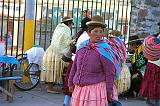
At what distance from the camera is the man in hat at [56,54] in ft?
27.5

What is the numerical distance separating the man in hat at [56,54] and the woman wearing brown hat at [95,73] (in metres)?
3.44

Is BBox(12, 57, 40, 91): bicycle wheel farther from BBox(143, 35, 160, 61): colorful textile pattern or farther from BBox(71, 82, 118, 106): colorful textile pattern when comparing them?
BBox(71, 82, 118, 106): colorful textile pattern

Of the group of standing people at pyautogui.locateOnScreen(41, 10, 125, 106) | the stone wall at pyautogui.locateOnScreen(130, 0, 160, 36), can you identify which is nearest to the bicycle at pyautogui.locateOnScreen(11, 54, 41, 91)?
the stone wall at pyautogui.locateOnScreen(130, 0, 160, 36)

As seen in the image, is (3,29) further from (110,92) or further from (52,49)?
(110,92)

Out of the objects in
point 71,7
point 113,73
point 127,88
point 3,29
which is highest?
point 71,7

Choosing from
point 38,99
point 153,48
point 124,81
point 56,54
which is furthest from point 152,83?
point 56,54

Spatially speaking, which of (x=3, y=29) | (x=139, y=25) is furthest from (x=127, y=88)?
(x=3, y=29)

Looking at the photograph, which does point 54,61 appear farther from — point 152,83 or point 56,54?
point 152,83

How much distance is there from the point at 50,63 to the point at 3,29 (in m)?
2.18

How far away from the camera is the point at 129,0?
11.4m

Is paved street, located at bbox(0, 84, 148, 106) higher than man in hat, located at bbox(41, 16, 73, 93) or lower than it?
lower

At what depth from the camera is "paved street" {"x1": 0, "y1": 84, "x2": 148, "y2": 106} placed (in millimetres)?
7711

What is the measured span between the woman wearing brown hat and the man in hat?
3.44 meters

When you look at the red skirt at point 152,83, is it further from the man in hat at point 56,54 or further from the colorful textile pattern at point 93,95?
the man in hat at point 56,54
